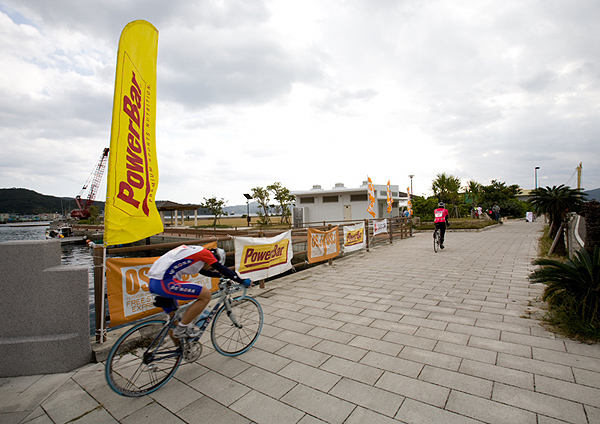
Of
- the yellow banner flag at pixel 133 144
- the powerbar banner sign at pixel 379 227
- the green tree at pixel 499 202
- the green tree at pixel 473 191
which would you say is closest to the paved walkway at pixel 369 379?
the yellow banner flag at pixel 133 144

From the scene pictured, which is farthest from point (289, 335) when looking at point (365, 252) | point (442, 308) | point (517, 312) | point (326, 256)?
point (365, 252)

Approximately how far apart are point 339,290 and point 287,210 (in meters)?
33.4

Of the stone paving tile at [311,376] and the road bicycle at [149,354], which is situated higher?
the road bicycle at [149,354]

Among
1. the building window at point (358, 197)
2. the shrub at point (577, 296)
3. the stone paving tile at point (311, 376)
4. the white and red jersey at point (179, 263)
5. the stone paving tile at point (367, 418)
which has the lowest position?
the stone paving tile at point (311, 376)

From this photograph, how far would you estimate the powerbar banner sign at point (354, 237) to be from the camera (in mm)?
11156

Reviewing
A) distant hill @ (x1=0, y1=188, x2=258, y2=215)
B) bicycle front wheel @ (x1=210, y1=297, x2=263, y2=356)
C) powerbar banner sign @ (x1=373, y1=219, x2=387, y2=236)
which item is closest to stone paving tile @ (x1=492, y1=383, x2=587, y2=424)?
bicycle front wheel @ (x1=210, y1=297, x2=263, y2=356)

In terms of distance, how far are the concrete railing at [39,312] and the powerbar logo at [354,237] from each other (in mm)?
8717

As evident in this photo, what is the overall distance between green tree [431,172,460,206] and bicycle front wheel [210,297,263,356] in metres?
34.1

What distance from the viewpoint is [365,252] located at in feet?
39.9

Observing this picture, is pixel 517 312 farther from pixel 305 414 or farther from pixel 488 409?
pixel 305 414

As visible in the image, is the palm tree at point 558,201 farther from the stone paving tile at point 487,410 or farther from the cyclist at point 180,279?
the cyclist at point 180,279

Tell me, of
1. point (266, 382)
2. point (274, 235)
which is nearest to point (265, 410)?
point (266, 382)

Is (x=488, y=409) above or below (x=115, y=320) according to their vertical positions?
below

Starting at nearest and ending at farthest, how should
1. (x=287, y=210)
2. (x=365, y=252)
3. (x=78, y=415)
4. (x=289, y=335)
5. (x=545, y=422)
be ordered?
(x=545, y=422) < (x=78, y=415) < (x=289, y=335) < (x=365, y=252) < (x=287, y=210)
